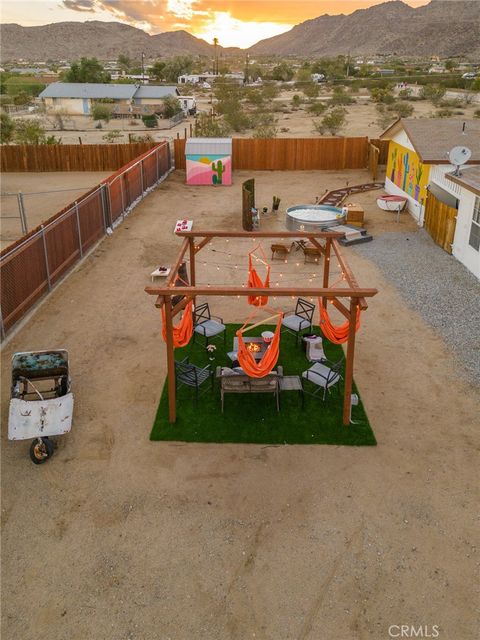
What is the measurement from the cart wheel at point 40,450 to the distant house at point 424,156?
16409mm

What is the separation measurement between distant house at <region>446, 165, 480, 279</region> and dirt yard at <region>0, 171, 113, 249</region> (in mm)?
15460

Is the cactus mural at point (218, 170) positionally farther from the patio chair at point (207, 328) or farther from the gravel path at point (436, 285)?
the patio chair at point (207, 328)

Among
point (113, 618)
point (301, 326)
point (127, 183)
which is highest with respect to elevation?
point (127, 183)

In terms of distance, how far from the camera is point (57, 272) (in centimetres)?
1709

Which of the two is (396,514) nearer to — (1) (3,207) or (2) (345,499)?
(2) (345,499)

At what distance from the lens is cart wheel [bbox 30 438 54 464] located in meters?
9.37

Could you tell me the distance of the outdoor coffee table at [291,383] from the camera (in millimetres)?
10711

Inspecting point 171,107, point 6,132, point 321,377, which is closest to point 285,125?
point 171,107

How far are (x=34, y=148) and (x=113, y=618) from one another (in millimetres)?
35357

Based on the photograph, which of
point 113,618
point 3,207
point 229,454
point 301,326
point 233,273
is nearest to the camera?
point 113,618

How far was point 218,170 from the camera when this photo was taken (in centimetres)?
3136

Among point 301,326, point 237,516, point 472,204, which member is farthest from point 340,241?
point 237,516

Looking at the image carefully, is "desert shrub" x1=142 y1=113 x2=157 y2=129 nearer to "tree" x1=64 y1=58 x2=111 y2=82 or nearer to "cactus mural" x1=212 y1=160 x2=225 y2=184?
"cactus mural" x1=212 y1=160 x2=225 y2=184

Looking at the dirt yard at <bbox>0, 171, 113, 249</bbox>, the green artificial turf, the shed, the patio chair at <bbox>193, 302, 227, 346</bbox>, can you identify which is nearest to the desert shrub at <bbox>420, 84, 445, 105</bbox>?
the shed
